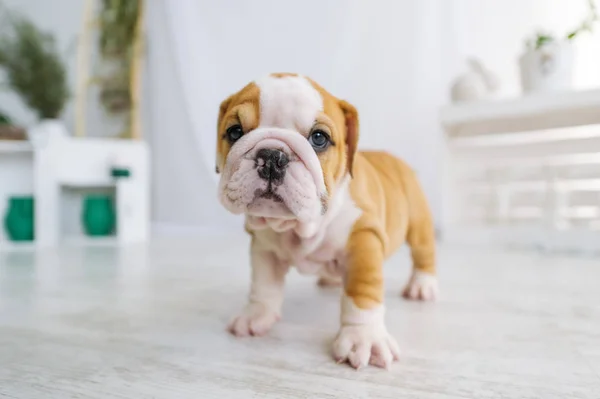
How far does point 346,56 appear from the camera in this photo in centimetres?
239

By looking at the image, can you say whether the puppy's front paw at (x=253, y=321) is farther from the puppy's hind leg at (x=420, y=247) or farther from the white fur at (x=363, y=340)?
the puppy's hind leg at (x=420, y=247)

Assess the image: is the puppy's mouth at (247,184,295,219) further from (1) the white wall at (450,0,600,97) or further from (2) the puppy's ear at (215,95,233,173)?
(1) the white wall at (450,0,600,97)

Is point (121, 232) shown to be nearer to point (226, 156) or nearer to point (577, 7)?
point (226, 156)

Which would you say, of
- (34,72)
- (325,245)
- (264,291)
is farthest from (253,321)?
(34,72)

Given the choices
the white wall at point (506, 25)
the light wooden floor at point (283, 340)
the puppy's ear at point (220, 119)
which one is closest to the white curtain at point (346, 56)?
the white wall at point (506, 25)

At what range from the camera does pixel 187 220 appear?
302 cm

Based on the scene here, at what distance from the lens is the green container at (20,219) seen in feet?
7.40

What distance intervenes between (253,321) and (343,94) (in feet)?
5.98

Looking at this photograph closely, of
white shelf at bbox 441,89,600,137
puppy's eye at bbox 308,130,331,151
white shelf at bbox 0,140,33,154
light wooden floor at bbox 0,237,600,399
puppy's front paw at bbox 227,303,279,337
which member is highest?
white shelf at bbox 441,89,600,137

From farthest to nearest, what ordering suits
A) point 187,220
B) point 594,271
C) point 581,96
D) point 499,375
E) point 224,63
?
point 187,220 < point 224,63 < point 581,96 < point 594,271 < point 499,375

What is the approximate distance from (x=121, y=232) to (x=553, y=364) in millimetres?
2054

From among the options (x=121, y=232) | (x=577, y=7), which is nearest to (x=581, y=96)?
(x=577, y=7)

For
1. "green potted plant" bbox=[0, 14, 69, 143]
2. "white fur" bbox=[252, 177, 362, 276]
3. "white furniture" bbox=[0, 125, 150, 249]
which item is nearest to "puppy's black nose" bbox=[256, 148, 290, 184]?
"white fur" bbox=[252, 177, 362, 276]

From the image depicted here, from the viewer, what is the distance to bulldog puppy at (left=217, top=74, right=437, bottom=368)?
0.60 metres
